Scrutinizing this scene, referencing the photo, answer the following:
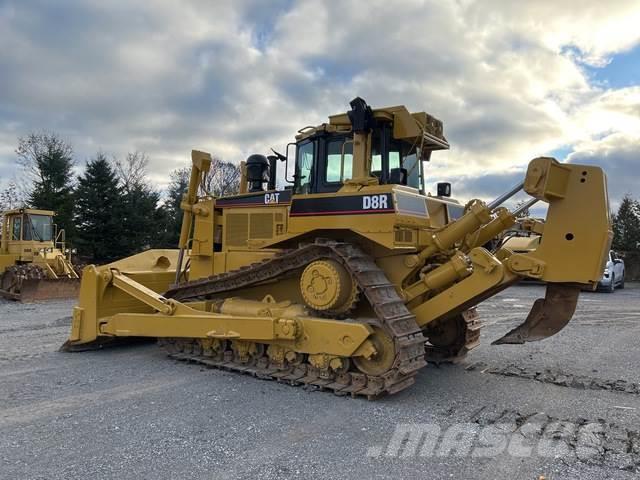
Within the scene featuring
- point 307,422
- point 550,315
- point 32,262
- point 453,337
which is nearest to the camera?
point 307,422

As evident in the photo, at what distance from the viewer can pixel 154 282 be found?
8.30 m

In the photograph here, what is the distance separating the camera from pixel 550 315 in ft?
Result: 17.5

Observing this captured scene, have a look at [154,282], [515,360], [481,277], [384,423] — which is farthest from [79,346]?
[515,360]

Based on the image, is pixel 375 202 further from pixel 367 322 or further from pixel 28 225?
pixel 28 225

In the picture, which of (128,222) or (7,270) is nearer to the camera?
(7,270)

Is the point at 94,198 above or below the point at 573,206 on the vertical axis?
above

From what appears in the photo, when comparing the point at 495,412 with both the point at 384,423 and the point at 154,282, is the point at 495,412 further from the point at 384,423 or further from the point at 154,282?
the point at 154,282

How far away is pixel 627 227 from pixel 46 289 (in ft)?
89.7

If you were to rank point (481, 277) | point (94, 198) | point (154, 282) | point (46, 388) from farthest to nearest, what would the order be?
point (94, 198) → point (154, 282) → point (46, 388) → point (481, 277)

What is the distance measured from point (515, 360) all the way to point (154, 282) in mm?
5709

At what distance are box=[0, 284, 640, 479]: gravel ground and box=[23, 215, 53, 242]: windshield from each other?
41.7ft

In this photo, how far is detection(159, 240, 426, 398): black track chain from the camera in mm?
5152

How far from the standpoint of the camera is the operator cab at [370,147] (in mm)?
6156

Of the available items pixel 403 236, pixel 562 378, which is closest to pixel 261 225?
pixel 403 236
